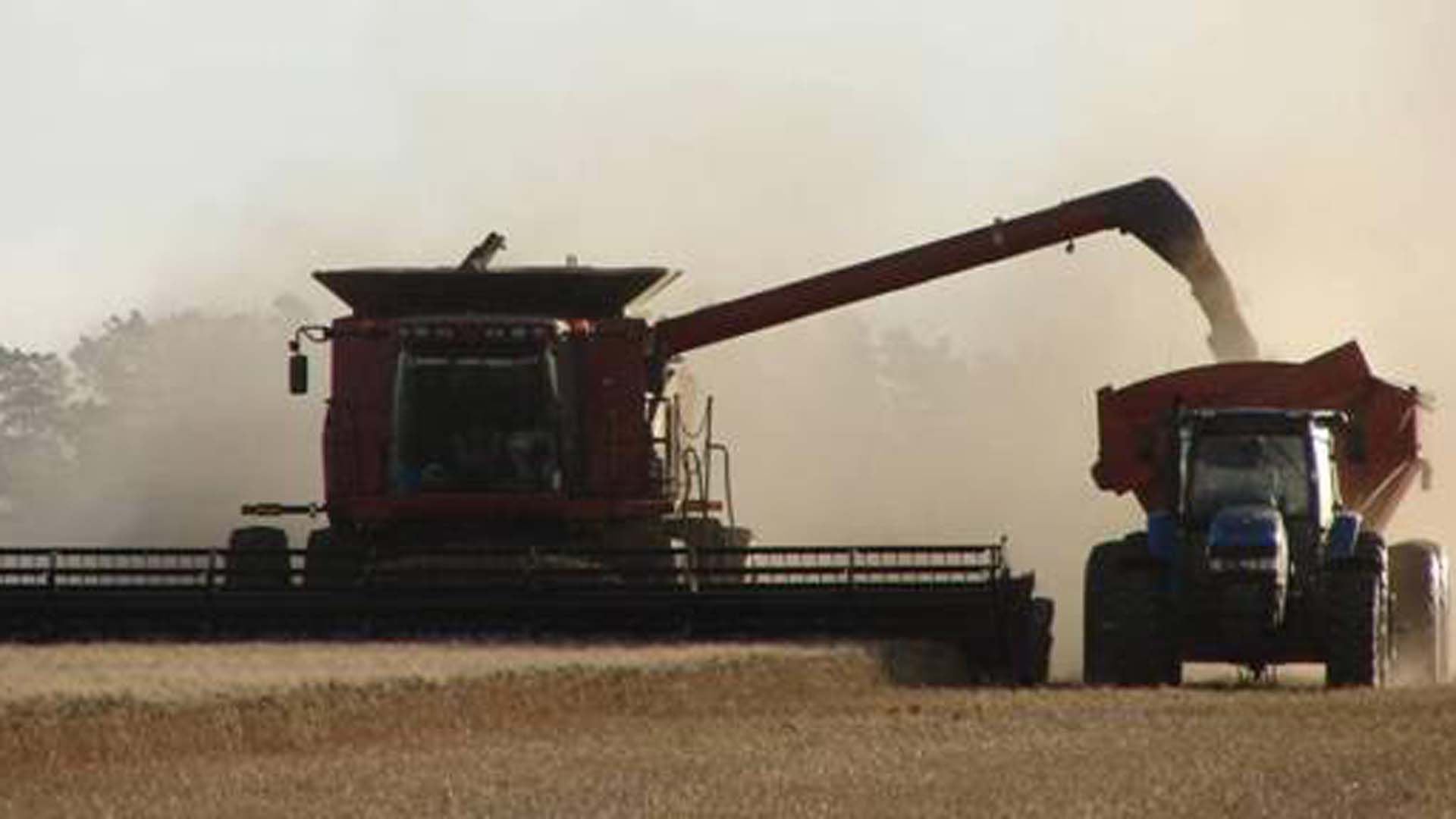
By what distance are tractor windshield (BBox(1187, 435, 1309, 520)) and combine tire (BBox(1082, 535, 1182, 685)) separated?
2.42ft

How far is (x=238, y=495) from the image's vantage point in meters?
63.5

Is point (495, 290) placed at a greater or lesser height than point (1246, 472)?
greater

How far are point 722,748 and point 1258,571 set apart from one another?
8.45 meters

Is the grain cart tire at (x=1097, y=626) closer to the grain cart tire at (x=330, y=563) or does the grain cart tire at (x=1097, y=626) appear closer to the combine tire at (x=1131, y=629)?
the combine tire at (x=1131, y=629)

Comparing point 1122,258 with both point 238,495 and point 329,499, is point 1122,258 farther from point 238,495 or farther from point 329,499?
point 329,499

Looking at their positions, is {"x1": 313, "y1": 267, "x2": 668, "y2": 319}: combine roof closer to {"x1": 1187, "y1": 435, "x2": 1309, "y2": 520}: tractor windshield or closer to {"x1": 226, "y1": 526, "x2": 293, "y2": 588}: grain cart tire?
{"x1": 226, "y1": 526, "x2": 293, "y2": 588}: grain cart tire

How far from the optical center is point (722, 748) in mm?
25312

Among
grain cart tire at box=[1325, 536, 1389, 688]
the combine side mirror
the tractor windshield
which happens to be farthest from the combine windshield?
grain cart tire at box=[1325, 536, 1389, 688]

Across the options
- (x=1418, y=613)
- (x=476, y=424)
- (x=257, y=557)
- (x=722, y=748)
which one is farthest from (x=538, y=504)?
(x=722, y=748)

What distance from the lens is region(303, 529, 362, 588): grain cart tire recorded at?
35641 mm

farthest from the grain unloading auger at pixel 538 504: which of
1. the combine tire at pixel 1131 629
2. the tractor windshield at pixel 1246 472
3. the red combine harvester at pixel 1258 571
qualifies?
the tractor windshield at pixel 1246 472

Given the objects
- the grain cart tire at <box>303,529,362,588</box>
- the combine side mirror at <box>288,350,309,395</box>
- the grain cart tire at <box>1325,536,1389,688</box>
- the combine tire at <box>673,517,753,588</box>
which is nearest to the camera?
the grain cart tire at <box>1325,536,1389,688</box>

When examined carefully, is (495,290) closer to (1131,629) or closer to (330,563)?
(330,563)

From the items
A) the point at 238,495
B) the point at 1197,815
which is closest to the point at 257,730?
the point at 1197,815
